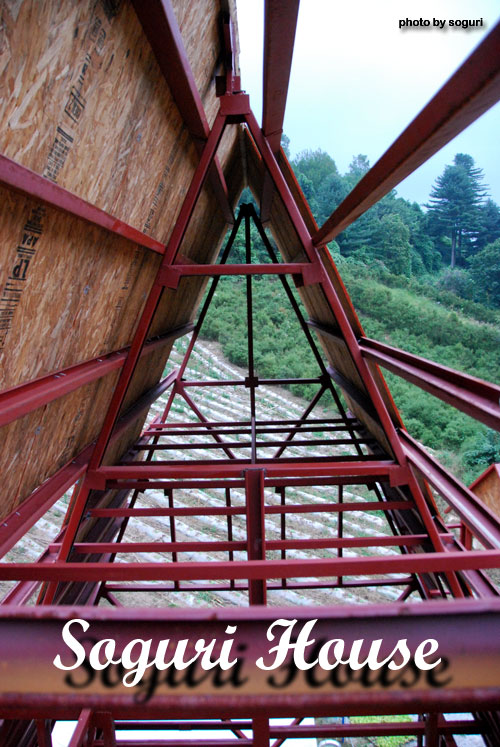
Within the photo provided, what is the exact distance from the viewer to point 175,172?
406 centimetres

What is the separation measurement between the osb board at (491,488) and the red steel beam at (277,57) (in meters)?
4.46

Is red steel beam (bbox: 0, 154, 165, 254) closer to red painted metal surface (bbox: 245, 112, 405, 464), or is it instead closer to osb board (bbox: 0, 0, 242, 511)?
osb board (bbox: 0, 0, 242, 511)

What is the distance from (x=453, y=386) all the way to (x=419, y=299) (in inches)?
1415

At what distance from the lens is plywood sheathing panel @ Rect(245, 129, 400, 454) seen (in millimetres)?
4395

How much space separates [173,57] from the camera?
2830mm

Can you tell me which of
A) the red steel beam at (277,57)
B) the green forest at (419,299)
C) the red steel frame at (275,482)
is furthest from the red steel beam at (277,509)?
the green forest at (419,299)

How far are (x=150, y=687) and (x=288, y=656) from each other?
0.78 ft

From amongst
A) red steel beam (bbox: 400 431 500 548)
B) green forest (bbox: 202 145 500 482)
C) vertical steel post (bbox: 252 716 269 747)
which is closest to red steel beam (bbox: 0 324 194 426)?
vertical steel post (bbox: 252 716 269 747)

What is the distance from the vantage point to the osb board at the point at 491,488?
209 inches

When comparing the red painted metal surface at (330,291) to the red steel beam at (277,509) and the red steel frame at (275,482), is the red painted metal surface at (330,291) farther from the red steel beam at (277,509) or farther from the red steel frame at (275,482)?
the red steel beam at (277,509)

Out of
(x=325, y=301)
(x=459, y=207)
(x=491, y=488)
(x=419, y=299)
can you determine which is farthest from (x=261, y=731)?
(x=459, y=207)

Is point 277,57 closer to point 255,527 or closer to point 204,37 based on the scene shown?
point 204,37

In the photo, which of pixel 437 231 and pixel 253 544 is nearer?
pixel 253 544

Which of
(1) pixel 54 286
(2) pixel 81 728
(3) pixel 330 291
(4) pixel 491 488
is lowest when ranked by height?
(2) pixel 81 728
